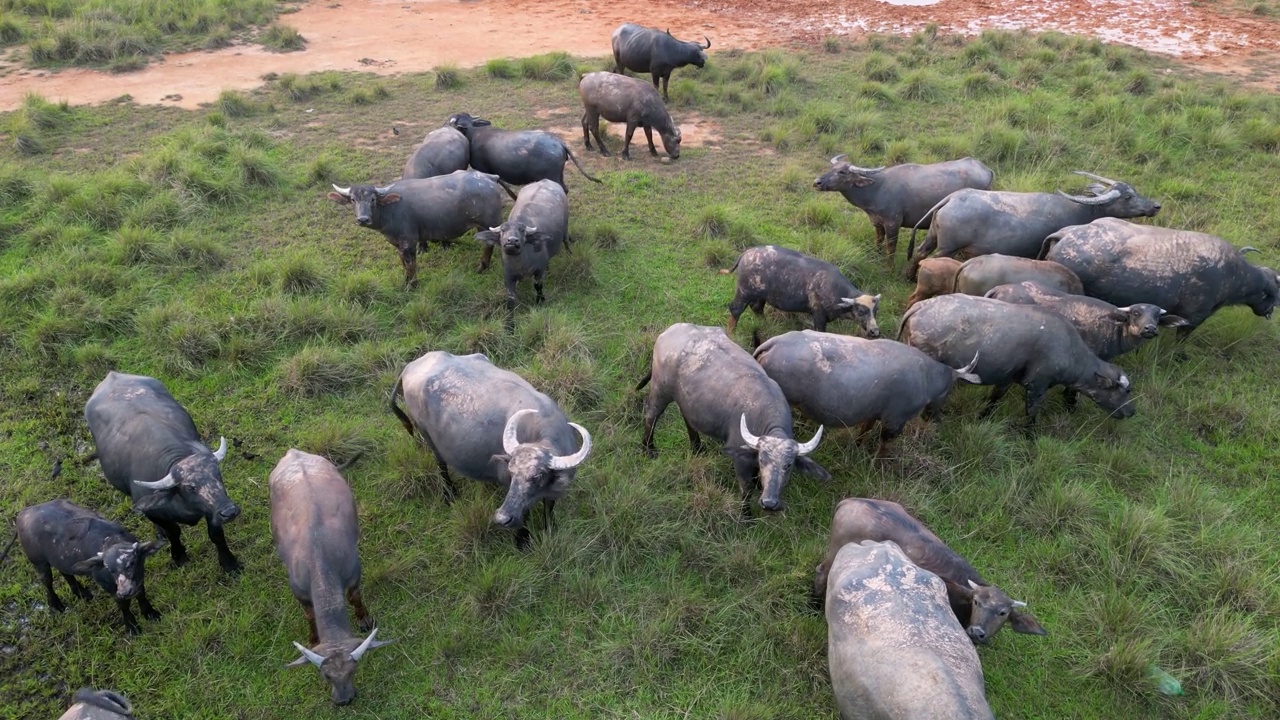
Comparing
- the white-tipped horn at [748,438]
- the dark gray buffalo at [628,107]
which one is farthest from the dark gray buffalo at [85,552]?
the dark gray buffalo at [628,107]

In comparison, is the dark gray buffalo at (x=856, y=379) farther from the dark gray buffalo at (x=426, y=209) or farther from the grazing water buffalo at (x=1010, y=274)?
the dark gray buffalo at (x=426, y=209)

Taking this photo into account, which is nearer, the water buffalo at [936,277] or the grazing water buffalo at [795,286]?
the grazing water buffalo at [795,286]

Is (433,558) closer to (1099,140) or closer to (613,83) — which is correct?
(613,83)

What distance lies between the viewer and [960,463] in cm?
609

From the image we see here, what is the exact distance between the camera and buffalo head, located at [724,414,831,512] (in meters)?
5.20

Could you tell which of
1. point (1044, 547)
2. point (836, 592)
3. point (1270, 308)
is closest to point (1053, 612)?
point (1044, 547)

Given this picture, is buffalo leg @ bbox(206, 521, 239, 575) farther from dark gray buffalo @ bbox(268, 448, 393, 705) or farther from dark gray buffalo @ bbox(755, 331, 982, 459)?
dark gray buffalo @ bbox(755, 331, 982, 459)

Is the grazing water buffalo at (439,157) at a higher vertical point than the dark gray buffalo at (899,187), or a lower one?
higher

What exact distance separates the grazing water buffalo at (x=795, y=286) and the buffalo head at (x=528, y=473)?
111 inches

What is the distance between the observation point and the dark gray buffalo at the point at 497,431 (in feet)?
16.5

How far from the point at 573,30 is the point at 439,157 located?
8.85m

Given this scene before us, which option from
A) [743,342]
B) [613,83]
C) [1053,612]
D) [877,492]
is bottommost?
[1053,612]

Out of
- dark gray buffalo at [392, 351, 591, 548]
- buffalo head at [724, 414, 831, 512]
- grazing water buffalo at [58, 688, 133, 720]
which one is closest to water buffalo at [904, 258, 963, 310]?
buffalo head at [724, 414, 831, 512]

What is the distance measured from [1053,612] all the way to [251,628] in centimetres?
509
